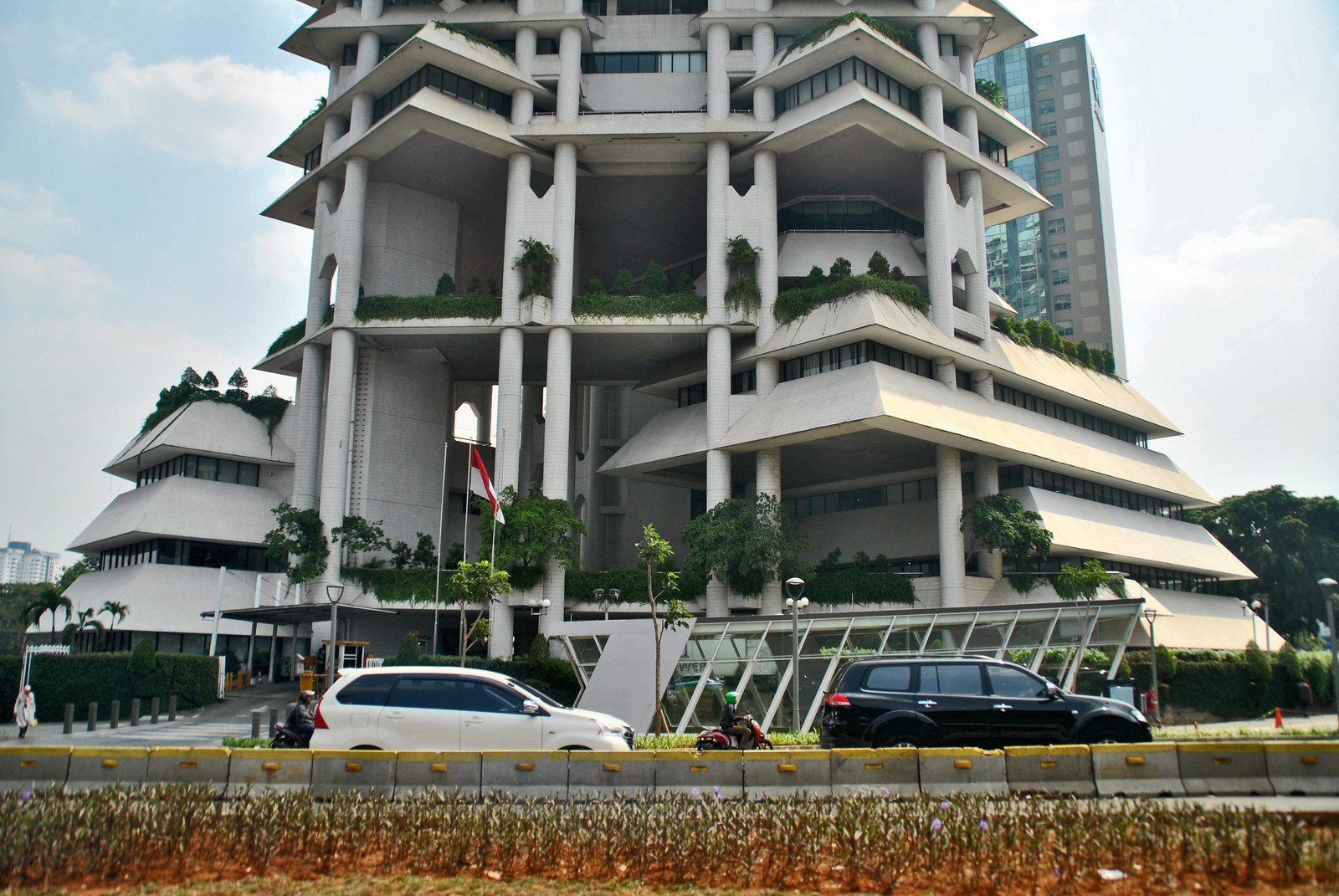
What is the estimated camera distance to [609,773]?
12.4 metres

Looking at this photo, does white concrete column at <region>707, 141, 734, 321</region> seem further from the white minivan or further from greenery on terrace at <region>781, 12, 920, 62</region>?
the white minivan

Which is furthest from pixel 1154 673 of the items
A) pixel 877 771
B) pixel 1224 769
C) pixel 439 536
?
pixel 439 536

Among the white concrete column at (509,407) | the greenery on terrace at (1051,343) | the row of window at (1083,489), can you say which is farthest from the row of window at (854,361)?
the white concrete column at (509,407)

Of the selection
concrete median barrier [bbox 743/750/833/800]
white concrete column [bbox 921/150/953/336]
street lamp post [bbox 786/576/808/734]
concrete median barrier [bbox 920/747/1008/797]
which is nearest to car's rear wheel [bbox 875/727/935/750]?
concrete median barrier [bbox 920/747/1008/797]

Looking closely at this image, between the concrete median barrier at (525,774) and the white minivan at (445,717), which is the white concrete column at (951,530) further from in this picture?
the concrete median barrier at (525,774)

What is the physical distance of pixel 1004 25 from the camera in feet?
173

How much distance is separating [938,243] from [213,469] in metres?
38.3

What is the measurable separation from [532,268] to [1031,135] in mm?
28174

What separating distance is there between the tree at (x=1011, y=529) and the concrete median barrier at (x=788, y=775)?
32.3 metres

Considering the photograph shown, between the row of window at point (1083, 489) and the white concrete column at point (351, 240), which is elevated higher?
the white concrete column at point (351, 240)

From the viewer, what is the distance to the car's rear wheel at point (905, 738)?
601 inches

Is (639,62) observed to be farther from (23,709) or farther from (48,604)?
(23,709)

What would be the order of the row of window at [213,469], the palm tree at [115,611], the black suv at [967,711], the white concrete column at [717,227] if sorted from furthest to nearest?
the row of window at [213,469]
the white concrete column at [717,227]
the palm tree at [115,611]
the black suv at [967,711]

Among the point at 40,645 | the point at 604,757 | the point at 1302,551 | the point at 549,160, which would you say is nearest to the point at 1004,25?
the point at 549,160
